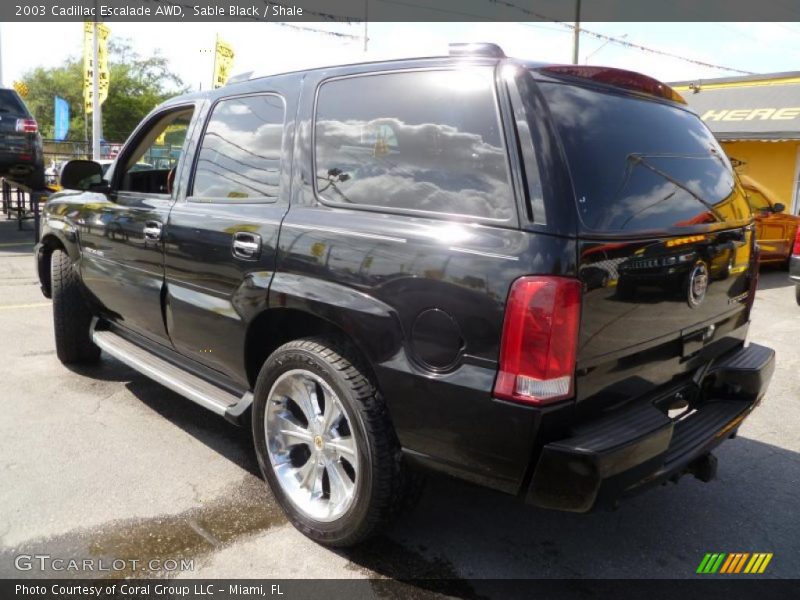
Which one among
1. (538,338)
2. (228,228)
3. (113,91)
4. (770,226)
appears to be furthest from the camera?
(113,91)

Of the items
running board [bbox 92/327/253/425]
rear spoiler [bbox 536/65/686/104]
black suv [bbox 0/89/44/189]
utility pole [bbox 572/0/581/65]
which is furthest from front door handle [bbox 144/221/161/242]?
utility pole [bbox 572/0/581/65]

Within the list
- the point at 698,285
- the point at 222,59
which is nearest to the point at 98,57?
the point at 222,59

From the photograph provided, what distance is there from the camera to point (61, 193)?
4.81 m

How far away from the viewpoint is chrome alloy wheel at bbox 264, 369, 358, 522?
2650 millimetres

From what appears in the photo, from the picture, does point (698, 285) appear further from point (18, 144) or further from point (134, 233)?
point (18, 144)

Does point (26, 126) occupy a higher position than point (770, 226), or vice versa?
point (26, 126)

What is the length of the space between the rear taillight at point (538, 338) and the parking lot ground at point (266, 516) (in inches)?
21.8

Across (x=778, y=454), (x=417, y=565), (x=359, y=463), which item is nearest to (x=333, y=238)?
(x=359, y=463)

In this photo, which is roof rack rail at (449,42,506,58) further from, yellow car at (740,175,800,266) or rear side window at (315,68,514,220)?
yellow car at (740,175,800,266)

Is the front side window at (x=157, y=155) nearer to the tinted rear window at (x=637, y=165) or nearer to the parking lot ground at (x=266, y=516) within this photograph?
the parking lot ground at (x=266, y=516)

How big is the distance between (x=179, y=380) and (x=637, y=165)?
96.1 inches

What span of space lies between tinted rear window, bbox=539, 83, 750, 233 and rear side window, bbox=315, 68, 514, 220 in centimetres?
25

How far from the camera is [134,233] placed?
147 inches

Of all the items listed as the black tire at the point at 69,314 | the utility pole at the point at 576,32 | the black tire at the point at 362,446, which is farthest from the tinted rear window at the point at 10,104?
the utility pole at the point at 576,32
